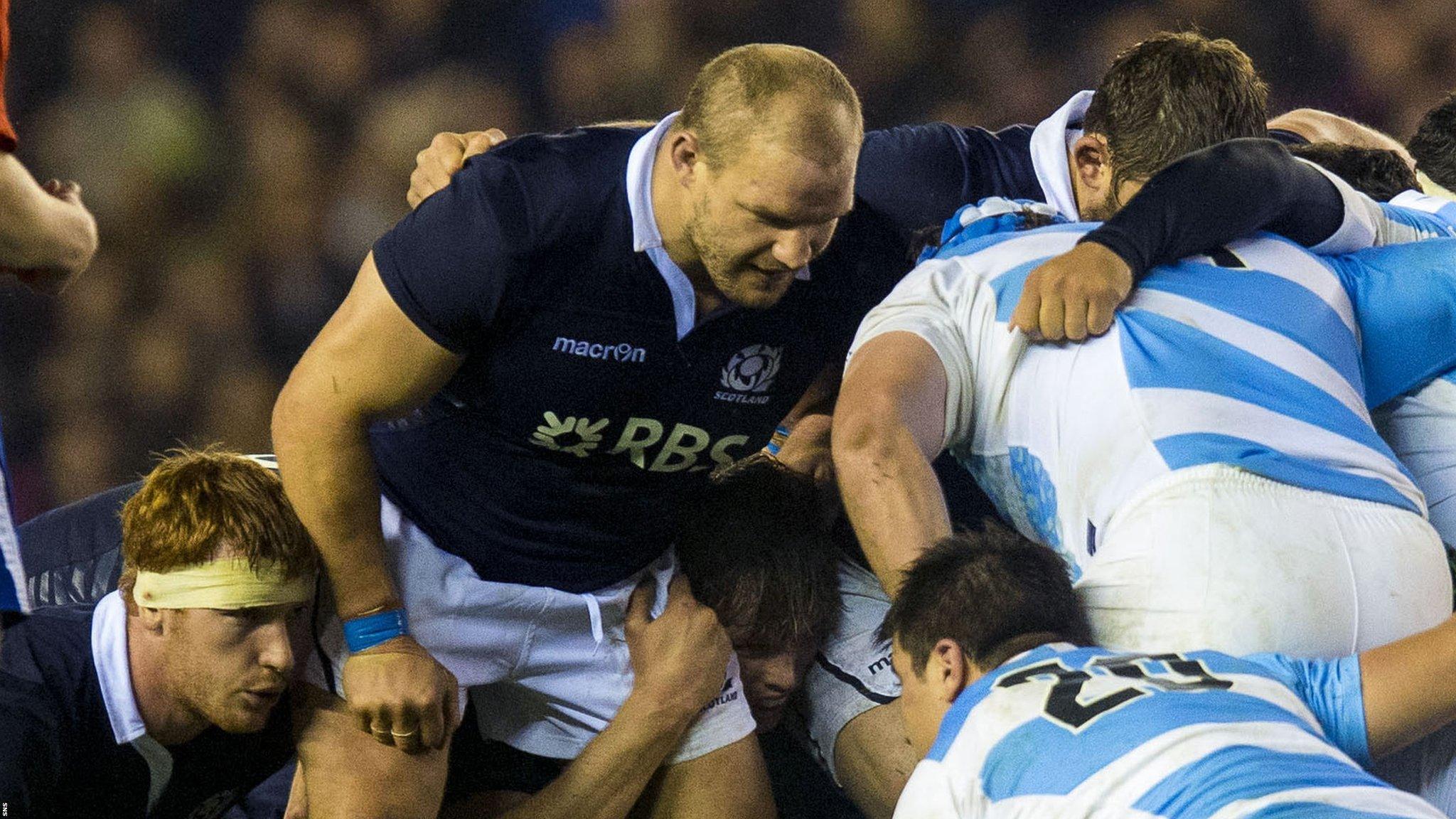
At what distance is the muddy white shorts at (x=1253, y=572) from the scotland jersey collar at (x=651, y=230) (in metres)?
0.59

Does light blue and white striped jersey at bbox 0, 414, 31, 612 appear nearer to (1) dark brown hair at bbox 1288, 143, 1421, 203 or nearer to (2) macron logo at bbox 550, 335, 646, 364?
(2) macron logo at bbox 550, 335, 646, 364

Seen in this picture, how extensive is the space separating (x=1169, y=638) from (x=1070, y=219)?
89 cm

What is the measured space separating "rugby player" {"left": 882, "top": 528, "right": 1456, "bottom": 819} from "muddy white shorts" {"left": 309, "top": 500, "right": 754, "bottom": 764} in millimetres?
661

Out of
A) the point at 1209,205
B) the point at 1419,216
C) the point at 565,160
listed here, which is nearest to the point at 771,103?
the point at 565,160

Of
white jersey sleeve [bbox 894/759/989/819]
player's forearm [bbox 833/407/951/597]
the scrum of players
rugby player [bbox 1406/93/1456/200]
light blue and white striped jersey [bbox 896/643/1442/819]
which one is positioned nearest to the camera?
light blue and white striped jersey [bbox 896/643/1442/819]

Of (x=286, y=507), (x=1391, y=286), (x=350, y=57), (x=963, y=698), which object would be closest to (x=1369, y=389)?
(x=1391, y=286)

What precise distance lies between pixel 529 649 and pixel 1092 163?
1128 mm

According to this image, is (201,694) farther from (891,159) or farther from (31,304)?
(31,304)

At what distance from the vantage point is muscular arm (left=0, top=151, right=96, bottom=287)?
4.53 feet

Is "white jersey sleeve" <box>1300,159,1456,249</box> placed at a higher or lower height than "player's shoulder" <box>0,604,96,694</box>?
higher

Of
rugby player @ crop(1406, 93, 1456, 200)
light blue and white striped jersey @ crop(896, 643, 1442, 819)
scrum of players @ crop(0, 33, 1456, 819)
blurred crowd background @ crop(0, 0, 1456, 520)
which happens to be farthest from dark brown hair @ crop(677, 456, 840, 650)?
blurred crowd background @ crop(0, 0, 1456, 520)

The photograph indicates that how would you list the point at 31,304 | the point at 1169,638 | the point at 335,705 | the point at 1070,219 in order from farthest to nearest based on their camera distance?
the point at 31,304, the point at 1070,219, the point at 335,705, the point at 1169,638

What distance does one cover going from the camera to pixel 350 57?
330 cm

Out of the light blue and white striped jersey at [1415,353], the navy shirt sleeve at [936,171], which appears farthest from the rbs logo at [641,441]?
the light blue and white striped jersey at [1415,353]
